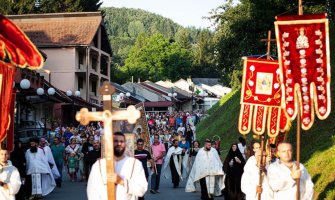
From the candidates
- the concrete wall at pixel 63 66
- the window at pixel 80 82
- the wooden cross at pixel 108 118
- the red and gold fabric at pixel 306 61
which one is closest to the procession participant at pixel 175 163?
the red and gold fabric at pixel 306 61

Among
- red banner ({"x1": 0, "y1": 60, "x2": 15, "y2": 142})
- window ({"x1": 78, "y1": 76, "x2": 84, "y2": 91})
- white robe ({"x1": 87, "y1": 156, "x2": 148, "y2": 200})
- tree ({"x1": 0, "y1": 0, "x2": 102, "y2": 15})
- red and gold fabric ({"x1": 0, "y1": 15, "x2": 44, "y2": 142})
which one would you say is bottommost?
white robe ({"x1": 87, "y1": 156, "x2": 148, "y2": 200})

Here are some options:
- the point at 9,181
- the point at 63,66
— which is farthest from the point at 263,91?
the point at 63,66

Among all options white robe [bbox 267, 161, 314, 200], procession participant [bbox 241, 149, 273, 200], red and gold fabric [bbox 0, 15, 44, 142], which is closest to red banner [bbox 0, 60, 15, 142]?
red and gold fabric [bbox 0, 15, 44, 142]

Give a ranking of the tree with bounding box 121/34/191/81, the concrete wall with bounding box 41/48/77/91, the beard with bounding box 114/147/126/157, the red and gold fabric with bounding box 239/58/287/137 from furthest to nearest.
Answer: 1. the tree with bounding box 121/34/191/81
2. the concrete wall with bounding box 41/48/77/91
3. the red and gold fabric with bounding box 239/58/287/137
4. the beard with bounding box 114/147/126/157

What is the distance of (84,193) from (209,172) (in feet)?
12.3

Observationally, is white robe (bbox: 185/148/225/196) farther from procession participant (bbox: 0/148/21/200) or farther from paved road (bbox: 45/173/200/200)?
procession participant (bbox: 0/148/21/200)

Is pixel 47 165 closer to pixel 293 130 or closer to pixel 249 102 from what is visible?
pixel 249 102

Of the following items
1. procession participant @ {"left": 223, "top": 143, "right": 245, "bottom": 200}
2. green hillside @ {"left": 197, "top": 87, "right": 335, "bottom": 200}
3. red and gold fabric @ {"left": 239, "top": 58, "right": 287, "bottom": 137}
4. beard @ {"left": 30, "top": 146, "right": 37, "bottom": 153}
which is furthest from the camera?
beard @ {"left": 30, "top": 146, "right": 37, "bottom": 153}

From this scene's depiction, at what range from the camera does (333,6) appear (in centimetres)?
2781

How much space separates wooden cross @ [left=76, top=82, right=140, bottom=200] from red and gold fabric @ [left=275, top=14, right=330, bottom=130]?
330 cm

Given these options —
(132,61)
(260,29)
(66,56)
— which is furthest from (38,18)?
(132,61)

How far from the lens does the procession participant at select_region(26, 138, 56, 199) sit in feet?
58.8

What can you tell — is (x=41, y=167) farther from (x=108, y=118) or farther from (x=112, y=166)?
(x=112, y=166)

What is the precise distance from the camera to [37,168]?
59.2ft
